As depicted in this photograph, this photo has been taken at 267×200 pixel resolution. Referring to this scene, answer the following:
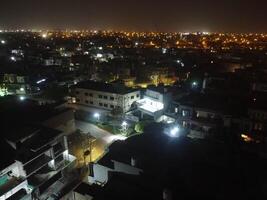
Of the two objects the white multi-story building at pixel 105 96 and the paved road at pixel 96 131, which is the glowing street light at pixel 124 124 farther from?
the white multi-story building at pixel 105 96

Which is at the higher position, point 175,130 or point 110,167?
point 110,167

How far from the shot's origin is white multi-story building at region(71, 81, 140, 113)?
32.3m

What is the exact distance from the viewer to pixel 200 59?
69.8 metres

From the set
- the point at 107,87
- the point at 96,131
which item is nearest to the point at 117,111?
the point at 96,131

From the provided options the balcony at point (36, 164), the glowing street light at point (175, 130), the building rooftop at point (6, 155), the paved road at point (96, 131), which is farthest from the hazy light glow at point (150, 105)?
the building rooftop at point (6, 155)

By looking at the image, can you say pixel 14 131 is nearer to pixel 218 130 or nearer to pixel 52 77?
pixel 218 130

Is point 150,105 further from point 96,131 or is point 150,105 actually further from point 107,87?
point 96,131

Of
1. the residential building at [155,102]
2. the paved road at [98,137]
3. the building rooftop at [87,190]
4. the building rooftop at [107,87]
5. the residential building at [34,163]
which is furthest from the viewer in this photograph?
the building rooftop at [107,87]

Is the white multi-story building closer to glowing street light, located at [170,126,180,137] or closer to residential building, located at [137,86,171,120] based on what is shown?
residential building, located at [137,86,171,120]

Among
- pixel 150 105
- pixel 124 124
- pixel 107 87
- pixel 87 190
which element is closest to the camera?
pixel 87 190

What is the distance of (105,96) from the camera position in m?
33.1

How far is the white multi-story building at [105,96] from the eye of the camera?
106 ft

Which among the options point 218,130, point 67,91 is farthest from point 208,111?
point 67,91

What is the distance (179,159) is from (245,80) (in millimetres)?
26784
